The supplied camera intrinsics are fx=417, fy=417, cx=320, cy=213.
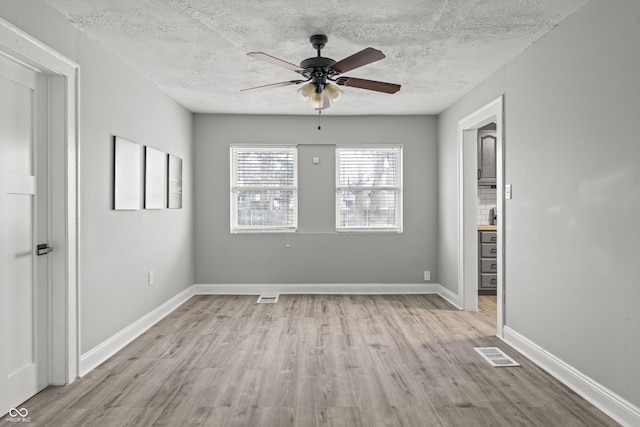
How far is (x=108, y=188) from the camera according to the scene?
3.31 m

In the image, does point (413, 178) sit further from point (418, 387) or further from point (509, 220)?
point (418, 387)

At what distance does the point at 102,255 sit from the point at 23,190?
2.83 feet

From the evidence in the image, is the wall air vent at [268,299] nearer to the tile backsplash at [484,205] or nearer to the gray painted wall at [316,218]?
the gray painted wall at [316,218]

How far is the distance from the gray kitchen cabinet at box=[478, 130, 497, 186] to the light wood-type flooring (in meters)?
2.35

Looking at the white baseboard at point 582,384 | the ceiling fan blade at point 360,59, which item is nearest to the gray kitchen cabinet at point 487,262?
the white baseboard at point 582,384

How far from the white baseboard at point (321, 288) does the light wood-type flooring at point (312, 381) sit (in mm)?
1229

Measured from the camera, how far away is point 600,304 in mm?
2457

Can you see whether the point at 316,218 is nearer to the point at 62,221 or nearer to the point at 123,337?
the point at 123,337

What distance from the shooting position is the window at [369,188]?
5.75 m

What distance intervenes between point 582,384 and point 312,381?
170 cm

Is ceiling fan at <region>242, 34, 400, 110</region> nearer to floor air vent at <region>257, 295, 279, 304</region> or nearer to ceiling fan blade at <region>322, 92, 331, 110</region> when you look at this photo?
ceiling fan blade at <region>322, 92, 331, 110</region>

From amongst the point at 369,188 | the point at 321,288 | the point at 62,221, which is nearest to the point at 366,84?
the point at 62,221

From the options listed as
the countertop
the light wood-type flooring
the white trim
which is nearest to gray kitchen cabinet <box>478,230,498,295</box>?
the countertop

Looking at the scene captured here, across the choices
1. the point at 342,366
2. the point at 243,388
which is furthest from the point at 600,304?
the point at 243,388
